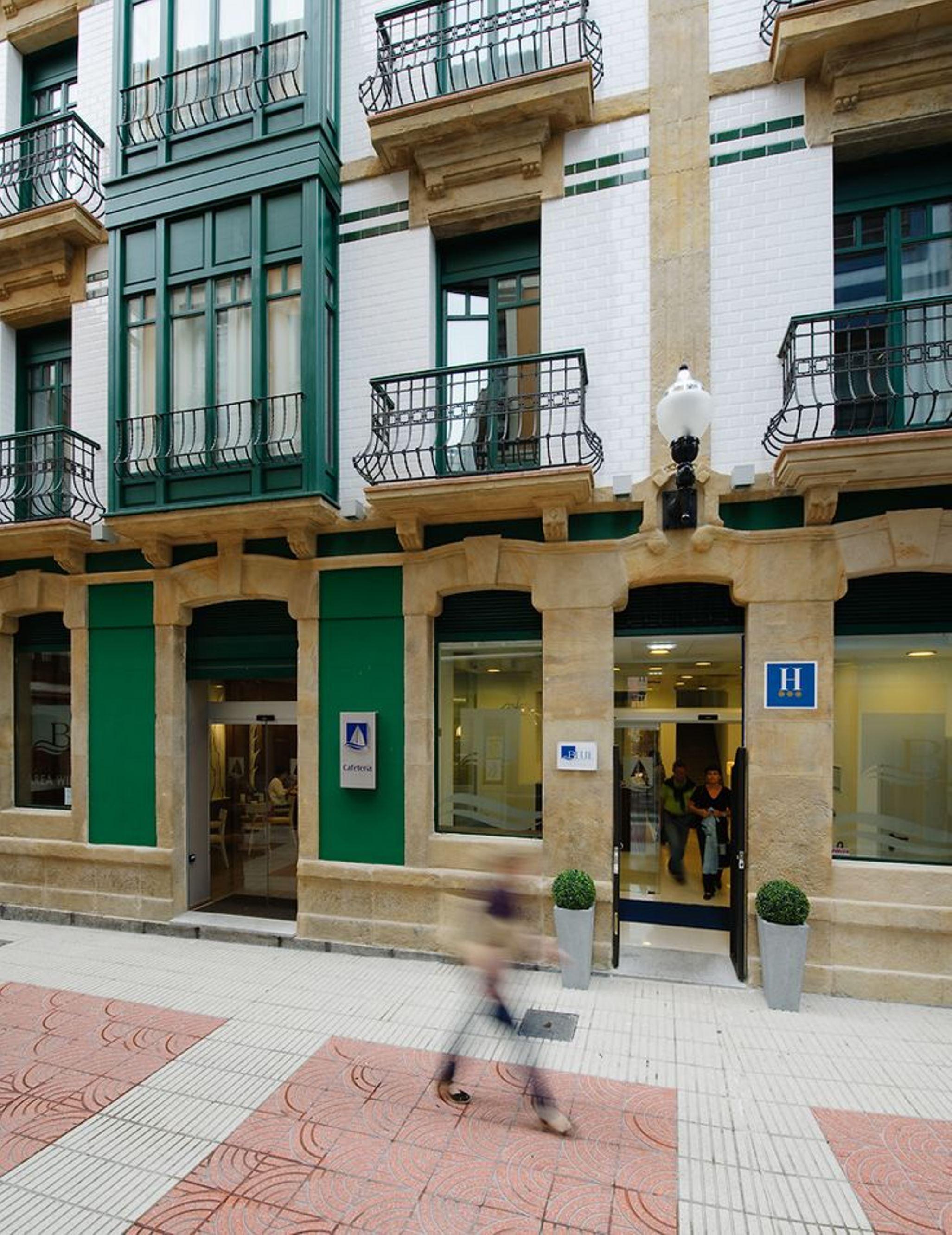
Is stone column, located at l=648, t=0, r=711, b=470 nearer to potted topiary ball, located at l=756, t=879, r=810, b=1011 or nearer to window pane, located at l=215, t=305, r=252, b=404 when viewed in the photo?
potted topiary ball, located at l=756, t=879, r=810, b=1011

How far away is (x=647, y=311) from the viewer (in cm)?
720

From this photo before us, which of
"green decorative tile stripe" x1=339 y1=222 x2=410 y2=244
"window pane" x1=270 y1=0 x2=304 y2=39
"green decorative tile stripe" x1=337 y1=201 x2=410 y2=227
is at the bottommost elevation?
"green decorative tile stripe" x1=339 y1=222 x2=410 y2=244

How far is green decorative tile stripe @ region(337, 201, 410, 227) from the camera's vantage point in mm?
→ 8031

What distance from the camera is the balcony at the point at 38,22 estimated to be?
376 inches

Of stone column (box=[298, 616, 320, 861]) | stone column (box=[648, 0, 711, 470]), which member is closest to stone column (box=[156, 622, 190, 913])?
stone column (box=[298, 616, 320, 861])

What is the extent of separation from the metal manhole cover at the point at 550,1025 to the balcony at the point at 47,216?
10483mm

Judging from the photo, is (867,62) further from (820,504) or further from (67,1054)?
(67,1054)

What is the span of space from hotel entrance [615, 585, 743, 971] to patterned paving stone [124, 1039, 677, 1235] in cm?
266

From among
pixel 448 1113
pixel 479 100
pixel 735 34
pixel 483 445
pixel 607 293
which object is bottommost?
pixel 448 1113

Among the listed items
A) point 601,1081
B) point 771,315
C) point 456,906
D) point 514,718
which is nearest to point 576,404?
point 771,315

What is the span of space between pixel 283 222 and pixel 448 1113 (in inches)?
355

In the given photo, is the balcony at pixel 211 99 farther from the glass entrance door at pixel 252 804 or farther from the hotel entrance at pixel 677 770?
the hotel entrance at pixel 677 770

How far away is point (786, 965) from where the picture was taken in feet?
20.3

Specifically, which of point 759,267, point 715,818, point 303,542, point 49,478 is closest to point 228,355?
point 303,542
